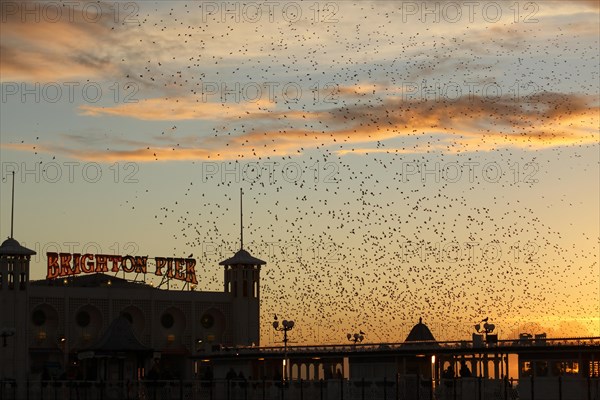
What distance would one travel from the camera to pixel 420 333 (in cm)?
11181

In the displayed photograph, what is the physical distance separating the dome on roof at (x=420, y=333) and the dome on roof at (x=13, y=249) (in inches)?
1563

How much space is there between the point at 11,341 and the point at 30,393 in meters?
48.0

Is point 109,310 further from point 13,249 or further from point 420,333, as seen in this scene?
point 420,333

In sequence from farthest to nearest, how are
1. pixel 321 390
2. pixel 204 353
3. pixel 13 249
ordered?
1. pixel 13 249
2. pixel 204 353
3. pixel 321 390

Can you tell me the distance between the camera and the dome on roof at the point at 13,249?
126312 millimetres

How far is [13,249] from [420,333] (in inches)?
1653

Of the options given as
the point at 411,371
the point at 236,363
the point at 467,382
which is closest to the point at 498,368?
the point at 411,371

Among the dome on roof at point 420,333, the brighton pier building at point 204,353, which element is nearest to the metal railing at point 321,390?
the brighton pier building at point 204,353

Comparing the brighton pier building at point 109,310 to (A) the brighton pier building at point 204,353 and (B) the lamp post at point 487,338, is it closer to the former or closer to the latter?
(A) the brighton pier building at point 204,353

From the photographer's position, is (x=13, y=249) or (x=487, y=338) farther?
(x=13, y=249)

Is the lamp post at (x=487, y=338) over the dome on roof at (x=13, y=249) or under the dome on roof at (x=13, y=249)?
under

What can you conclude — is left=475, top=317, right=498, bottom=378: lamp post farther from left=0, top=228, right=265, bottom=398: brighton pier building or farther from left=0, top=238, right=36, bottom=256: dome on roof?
left=0, top=238, right=36, bottom=256: dome on roof

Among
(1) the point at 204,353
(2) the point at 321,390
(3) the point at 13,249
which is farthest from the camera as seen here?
(3) the point at 13,249

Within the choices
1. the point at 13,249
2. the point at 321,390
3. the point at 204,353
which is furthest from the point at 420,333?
the point at 13,249
